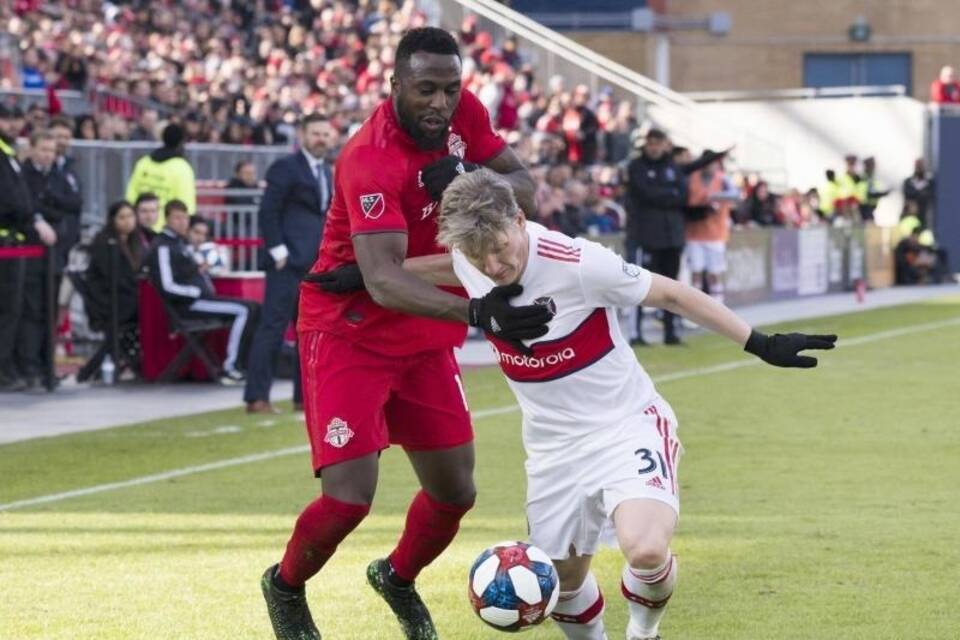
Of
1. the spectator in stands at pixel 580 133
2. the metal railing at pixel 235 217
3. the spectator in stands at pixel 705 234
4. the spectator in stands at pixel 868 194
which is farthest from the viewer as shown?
the spectator in stands at pixel 868 194

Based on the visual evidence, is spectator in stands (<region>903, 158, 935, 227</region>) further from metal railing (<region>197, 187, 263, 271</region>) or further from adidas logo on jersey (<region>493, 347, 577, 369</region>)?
adidas logo on jersey (<region>493, 347, 577, 369</region>)

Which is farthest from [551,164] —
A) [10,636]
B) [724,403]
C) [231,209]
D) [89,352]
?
[10,636]

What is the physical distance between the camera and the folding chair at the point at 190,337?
16.5 m

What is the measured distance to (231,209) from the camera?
21.1m

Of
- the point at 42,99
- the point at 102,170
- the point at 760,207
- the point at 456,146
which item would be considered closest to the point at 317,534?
the point at 456,146

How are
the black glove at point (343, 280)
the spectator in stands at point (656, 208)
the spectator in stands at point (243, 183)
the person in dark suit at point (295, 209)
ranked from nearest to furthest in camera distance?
1. the black glove at point (343, 280)
2. the person in dark suit at point (295, 209)
3. the spectator in stands at point (656, 208)
4. the spectator in stands at point (243, 183)

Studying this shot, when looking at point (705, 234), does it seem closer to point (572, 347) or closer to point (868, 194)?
point (868, 194)

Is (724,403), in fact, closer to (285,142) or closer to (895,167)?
(285,142)

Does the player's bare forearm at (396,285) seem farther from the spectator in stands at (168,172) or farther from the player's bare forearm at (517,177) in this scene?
the spectator in stands at (168,172)

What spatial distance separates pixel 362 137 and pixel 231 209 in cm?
1454

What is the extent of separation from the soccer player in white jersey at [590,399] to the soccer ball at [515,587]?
172mm

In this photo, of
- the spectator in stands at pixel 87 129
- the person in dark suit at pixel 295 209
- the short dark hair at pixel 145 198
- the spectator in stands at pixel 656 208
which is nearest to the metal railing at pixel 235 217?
the spectator in stands at pixel 87 129

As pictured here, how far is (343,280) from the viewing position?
6750 mm

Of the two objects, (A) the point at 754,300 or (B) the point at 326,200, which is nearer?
(B) the point at 326,200
